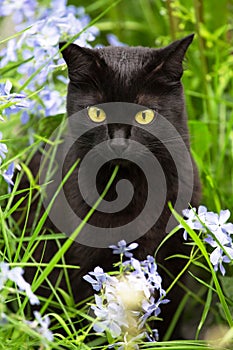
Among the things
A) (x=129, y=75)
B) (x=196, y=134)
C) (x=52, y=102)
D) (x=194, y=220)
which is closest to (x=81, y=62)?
(x=129, y=75)

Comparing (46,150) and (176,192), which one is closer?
(176,192)

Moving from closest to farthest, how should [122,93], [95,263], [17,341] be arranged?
[17,341] → [122,93] → [95,263]

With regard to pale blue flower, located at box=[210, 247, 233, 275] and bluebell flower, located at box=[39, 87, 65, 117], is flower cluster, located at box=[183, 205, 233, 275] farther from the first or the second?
bluebell flower, located at box=[39, 87, 65, 117]

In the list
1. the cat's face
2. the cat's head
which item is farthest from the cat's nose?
the cat's head

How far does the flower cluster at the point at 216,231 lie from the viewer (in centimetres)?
133

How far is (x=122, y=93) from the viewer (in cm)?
146

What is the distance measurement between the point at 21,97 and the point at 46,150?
1.62 ft

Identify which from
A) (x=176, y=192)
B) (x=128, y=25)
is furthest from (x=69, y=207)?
(x=128, y=25)

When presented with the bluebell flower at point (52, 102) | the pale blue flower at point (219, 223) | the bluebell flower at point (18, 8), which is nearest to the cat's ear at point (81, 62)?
the bluebell flower at point (52, 102)

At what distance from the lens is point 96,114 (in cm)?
150

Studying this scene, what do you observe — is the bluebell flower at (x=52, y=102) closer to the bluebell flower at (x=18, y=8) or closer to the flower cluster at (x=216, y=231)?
the bluebell flower at (x=18, y=8)

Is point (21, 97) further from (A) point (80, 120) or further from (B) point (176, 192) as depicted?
(B) point (176, 192)

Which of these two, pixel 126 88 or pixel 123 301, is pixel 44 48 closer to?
pixel 126 88

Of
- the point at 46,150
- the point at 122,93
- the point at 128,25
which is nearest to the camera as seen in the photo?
the point at 122,93
